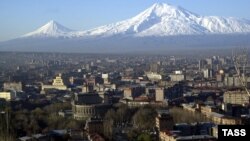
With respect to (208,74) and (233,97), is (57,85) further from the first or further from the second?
(233,97)

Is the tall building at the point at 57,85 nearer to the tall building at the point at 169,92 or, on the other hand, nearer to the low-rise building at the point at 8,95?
the low-rise building at the point at 8,95

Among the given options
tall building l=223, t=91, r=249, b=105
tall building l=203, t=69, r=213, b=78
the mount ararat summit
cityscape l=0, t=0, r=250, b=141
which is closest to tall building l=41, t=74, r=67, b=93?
cityscape l=0, t=0, r=250, b=141

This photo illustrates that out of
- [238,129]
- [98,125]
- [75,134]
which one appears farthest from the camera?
[98,125]

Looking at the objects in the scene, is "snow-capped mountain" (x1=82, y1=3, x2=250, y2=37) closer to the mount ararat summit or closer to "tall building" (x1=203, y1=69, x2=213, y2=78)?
the mount ararat summit

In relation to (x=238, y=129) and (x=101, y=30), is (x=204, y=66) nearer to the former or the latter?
(x=238, y=129)

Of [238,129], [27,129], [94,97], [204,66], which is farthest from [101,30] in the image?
[238,129]

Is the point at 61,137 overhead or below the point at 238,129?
below

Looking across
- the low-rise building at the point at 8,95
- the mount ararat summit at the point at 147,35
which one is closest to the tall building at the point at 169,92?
the low-rise building at the point at 8,95

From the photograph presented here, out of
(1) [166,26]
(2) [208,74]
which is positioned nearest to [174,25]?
(1) [166,26]
